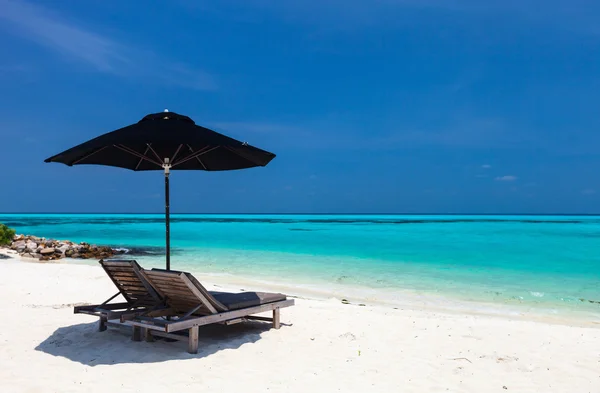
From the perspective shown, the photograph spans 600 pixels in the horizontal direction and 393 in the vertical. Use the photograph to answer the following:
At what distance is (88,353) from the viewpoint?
15.3 ft

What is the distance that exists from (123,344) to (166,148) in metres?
2.54

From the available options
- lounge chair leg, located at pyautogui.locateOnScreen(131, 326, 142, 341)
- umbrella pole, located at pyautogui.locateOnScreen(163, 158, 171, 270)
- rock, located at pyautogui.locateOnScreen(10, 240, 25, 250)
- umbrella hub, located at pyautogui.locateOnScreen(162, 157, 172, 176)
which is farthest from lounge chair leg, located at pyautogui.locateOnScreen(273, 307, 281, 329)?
rock, located at pyautogui.locateOnScreen(10, 240, 25, 250)

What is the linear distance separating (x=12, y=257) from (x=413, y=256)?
15.6 meters

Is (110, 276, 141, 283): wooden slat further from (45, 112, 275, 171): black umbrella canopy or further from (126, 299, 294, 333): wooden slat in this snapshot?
(45, 112, 275, 171): black umbrella canopy

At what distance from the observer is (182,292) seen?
4.82 m

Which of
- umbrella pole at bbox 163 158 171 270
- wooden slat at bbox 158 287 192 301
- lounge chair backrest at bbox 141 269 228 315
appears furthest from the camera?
umbrella pole at bbox 163 158 171 270

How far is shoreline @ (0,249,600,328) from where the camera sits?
8.19 m

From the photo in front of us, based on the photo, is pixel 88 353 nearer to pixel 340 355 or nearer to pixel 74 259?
pixel 340 355

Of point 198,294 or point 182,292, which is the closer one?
point 198,294

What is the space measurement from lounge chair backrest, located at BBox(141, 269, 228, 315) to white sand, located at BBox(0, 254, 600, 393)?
17.4 inches

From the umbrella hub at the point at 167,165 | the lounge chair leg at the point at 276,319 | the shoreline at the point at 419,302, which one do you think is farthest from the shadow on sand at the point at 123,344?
the shoreline at the point at 419,302

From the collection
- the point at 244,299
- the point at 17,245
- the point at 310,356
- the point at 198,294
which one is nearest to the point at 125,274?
the point at 198,294

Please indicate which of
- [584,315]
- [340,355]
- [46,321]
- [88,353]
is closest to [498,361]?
[340,355]

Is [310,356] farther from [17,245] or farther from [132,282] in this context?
[17,245]
